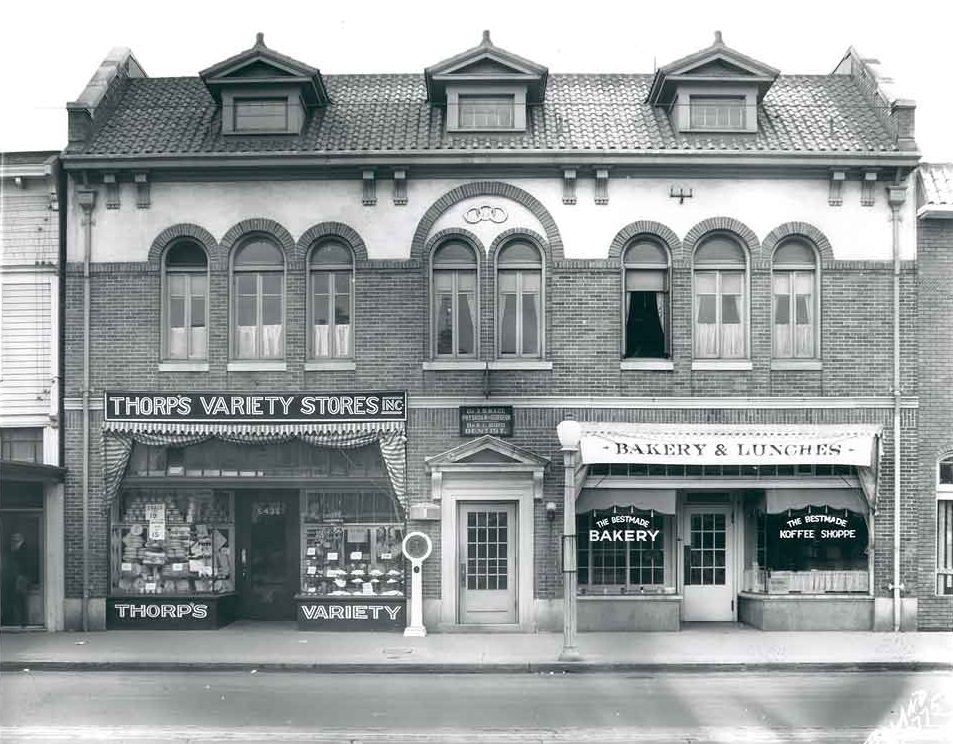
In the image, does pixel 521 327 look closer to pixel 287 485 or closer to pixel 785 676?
pixel 287 485

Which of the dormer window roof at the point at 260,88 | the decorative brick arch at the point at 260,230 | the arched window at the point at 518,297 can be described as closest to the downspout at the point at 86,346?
the decorative brick arch at the point at 260,230

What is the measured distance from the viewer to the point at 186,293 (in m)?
18.1

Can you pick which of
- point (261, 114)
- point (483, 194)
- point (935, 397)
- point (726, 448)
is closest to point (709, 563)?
point (726, 448)

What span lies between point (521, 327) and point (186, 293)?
5547mm

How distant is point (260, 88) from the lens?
18250 mm

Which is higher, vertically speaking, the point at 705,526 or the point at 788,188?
the point at 788,188

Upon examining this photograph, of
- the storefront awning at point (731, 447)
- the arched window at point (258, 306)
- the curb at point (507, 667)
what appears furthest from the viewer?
the arched window at point (258, 306)

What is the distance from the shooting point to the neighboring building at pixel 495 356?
57.8 feet

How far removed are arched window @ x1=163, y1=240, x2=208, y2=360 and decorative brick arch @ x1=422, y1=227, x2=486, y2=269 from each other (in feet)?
12.0

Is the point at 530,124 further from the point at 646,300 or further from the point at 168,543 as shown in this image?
the point at 168,543

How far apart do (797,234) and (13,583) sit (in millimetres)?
13921

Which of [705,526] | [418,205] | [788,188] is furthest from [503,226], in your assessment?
[705,526]

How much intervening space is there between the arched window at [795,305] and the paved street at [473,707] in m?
Answer: 5.52

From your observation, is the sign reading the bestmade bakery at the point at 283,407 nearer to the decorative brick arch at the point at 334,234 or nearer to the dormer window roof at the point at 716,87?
the decorative brick arch at the point at 334,234
